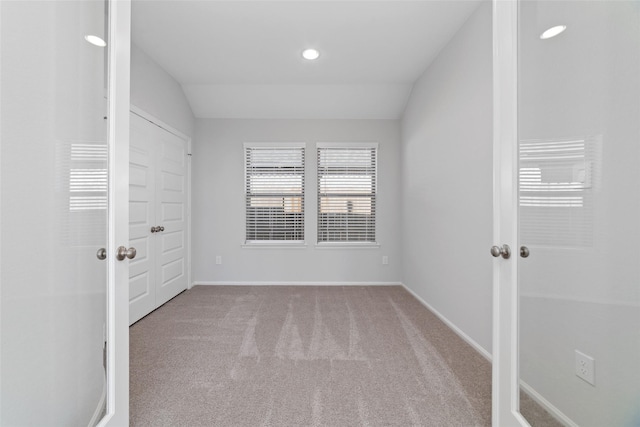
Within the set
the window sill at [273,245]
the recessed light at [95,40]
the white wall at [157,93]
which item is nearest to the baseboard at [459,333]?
the window sill at [273,245]

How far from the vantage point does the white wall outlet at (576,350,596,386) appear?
0.97 meters

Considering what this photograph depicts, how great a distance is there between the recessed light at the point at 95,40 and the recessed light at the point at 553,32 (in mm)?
1775

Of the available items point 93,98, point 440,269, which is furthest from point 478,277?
point 93,98

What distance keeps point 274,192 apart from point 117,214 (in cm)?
284

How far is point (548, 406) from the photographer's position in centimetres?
105

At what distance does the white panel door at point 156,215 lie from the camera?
263cm

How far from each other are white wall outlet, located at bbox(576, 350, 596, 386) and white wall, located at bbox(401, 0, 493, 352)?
0.98 m

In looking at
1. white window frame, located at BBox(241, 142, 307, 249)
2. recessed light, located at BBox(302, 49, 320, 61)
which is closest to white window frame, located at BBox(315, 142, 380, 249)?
white window frame, located at BBox(241, 142, 307, 249)

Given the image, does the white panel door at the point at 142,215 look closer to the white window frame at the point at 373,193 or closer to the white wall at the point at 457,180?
the white window frame at the point at 373,193

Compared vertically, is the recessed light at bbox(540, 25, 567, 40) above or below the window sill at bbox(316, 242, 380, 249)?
above

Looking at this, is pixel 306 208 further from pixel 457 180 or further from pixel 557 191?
pixel 557 191

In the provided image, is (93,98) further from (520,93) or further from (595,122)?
(595,122)

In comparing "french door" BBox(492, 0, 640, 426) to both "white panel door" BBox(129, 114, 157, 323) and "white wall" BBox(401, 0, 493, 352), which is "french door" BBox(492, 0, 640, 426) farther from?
"white panel door" BBox(129, 114, 157, 323)

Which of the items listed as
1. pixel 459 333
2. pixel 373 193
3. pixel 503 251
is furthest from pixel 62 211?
pixel 373 193
